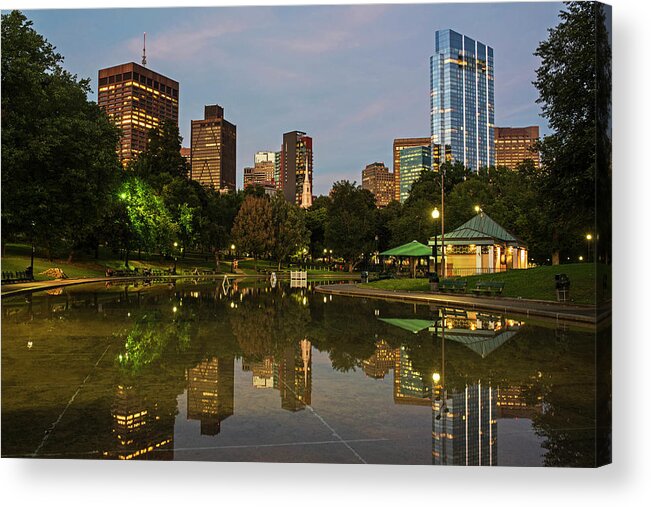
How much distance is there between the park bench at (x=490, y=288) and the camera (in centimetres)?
2689

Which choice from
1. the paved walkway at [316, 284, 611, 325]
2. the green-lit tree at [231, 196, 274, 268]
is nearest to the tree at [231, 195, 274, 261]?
the green-lit tree at [231, 196, 274, 268]

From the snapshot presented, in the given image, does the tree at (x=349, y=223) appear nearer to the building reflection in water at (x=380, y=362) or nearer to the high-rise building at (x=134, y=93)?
the high-rise building at (x=134, y=93)

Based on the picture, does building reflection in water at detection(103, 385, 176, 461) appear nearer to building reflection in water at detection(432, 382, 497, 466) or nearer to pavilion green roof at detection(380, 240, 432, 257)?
building reflection in water at detection(432, 382, 497, 466)

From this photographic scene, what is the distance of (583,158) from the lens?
1195 cm

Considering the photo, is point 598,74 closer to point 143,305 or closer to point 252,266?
point 143,305

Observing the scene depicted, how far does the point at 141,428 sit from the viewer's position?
621 centimetres

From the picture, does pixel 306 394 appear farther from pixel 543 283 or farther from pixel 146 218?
pixel 146 218

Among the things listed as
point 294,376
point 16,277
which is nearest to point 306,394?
point 294,376

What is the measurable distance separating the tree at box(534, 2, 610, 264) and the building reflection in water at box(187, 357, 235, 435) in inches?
220

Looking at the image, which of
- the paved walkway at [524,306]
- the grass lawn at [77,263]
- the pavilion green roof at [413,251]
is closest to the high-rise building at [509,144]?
the grass lawn at [77,263]

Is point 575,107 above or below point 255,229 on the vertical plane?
below

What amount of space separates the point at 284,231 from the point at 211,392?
71.3 meters

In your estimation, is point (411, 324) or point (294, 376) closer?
point (294, 376)

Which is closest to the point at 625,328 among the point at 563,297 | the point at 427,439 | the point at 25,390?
the point at 427,439
